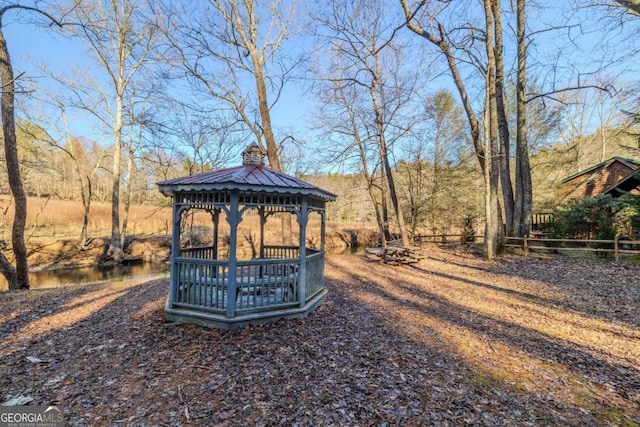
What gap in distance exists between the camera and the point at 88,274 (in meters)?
13.6

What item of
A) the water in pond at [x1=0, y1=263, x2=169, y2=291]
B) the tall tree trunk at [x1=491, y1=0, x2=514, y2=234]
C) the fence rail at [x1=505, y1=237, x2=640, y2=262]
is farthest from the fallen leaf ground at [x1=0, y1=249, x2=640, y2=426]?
the tall tree trunk at [x1=491, y1=0, x2=514, y2=234]

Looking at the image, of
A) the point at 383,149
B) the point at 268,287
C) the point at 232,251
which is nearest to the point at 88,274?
the point at 232,251

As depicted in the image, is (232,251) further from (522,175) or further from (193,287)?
(522,175)

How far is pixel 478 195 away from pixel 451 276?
12777mm

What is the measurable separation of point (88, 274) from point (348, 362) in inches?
587

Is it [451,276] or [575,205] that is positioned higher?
[575,205]

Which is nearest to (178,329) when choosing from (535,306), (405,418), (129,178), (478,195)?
(405,418)

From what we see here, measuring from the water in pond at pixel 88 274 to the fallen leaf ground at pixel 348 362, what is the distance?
546 centimetres

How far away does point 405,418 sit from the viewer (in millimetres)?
2977

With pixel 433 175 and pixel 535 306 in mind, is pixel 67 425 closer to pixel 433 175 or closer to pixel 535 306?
pixel 535 306

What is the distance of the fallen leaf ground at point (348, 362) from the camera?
3084mm

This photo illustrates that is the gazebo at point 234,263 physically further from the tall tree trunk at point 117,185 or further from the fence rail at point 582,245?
the tall tree trunk at point 117,185

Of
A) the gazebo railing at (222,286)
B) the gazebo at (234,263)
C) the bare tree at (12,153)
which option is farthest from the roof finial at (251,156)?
the bare tree at (12,153)

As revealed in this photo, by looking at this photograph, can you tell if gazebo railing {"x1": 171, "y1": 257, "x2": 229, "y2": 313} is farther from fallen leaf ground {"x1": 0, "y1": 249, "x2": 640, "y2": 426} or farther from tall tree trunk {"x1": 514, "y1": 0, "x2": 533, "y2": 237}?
tall tree trunk {"x1": 514, "y1": 0, "x2": 533, "y2": 237}
